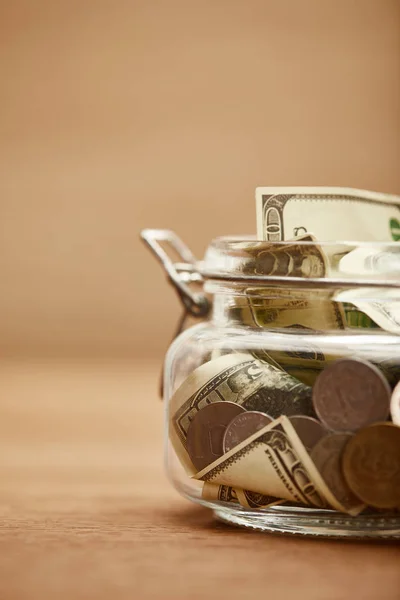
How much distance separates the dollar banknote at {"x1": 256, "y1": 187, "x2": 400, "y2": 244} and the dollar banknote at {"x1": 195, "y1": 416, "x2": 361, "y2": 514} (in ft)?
0.49

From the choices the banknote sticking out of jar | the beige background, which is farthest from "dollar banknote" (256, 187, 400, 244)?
the beige background

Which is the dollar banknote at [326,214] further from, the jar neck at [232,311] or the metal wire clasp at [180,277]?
the metal wire clasp at [180,277]

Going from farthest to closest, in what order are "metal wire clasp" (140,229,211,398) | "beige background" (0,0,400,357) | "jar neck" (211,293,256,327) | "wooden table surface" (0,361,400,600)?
"beige background" (0,0,400,357) < "metal wire clasp" (140,229,211,398) < "jar neck" (211,293,256,327) < "wooden table surface" (0,361,400,600)

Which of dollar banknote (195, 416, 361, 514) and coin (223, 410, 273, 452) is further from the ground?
coin (223, 410, 273, 452)

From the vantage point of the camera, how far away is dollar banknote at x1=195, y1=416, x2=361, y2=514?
0.56 meters

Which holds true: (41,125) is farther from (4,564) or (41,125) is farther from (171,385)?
(4,564)

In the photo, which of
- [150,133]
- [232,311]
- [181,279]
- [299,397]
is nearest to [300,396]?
[299,397]

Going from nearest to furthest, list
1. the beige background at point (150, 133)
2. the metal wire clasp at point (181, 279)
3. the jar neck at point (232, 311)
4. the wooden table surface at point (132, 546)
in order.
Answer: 1. the wooden table surface at point (132, 546)
2. the jar neck at point (232, 311)
3. the metal wire clasp at point (181, 279)
4. the beige background at point (150, 133)

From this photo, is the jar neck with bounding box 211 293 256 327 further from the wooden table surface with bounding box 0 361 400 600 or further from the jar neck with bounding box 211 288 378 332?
the wooden table surface with bounding box 0 361 400 600

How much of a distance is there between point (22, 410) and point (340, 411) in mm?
840

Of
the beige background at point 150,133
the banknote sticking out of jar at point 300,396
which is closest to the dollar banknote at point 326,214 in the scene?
the banknote sticking out of jar at point 300,396

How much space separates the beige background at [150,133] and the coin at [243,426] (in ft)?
4.73

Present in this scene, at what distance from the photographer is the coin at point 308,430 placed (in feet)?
1.82

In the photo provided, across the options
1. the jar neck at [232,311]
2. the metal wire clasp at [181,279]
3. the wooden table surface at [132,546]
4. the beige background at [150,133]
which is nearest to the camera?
the wooden table surface at [132,546]
